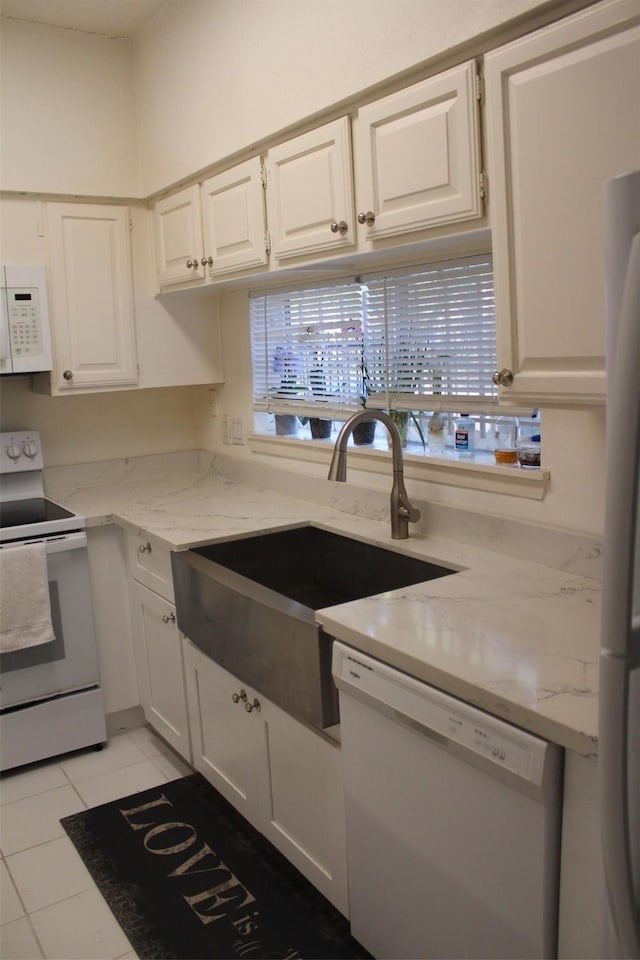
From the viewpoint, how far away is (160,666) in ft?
9.38

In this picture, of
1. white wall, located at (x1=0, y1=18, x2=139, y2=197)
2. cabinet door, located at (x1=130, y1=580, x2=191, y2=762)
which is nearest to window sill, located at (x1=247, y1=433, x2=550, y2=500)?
cabinet door, located at (x1=130, y1=580, x2=191, y2=762)

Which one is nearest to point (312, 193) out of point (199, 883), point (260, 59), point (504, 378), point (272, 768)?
point (260, 59)

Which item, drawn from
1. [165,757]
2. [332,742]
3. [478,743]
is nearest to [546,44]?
[478,743]

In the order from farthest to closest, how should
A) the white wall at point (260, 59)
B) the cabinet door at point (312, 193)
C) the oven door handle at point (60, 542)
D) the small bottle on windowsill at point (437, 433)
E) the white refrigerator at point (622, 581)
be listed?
the oven door handle at point (60, 542)
the small bottle on windowsill at point (437, 433)
the cabinet door at point (312, 193)
the white wall at point (260, 59)
the white refrigerator at point (622, 581)

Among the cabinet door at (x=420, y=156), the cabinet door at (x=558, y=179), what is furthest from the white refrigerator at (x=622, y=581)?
the cabinet door at (x=420, y=156)

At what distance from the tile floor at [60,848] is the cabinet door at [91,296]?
4.64ft

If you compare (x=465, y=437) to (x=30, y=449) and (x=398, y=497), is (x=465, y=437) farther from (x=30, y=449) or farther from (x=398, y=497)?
(x=30, y=449)

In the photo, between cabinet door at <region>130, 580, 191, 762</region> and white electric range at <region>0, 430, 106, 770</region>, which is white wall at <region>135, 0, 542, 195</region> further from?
cabinet door at <region>130, 580, 191, 762</region>

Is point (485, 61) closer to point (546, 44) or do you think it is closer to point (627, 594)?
point (546, 44)

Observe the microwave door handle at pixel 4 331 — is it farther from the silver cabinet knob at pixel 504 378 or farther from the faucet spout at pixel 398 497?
the silver cabinet knob at pixel 504 378

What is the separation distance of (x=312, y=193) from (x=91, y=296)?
129cm

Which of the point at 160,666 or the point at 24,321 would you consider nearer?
the point at 160,666

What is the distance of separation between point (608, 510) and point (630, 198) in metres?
0.39

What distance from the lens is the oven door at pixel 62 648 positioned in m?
2.83
